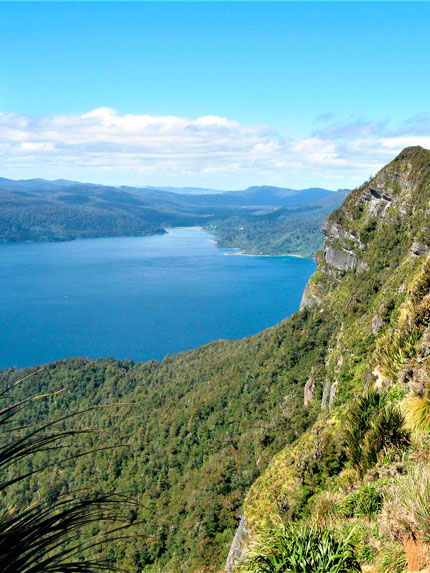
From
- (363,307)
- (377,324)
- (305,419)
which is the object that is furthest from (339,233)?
(377,324)

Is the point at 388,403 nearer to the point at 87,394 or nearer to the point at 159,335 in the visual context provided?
the point at 87,394

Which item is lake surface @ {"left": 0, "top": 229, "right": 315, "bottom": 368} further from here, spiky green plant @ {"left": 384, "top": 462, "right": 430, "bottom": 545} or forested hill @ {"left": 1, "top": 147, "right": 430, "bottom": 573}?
spiky green plant @ {"left": 384, "top": 462, "right": 430, "bottom": 545}

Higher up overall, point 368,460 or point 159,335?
point 368,460

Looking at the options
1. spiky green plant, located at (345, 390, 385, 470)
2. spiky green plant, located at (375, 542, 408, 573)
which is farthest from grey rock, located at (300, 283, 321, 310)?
spiky green plant, located at (375, 542, 408, 573)

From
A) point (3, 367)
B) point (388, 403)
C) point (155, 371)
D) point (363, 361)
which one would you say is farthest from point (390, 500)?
point (3, 367)

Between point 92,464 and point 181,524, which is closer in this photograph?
point 181,524

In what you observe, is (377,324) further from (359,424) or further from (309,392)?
(359,424)
